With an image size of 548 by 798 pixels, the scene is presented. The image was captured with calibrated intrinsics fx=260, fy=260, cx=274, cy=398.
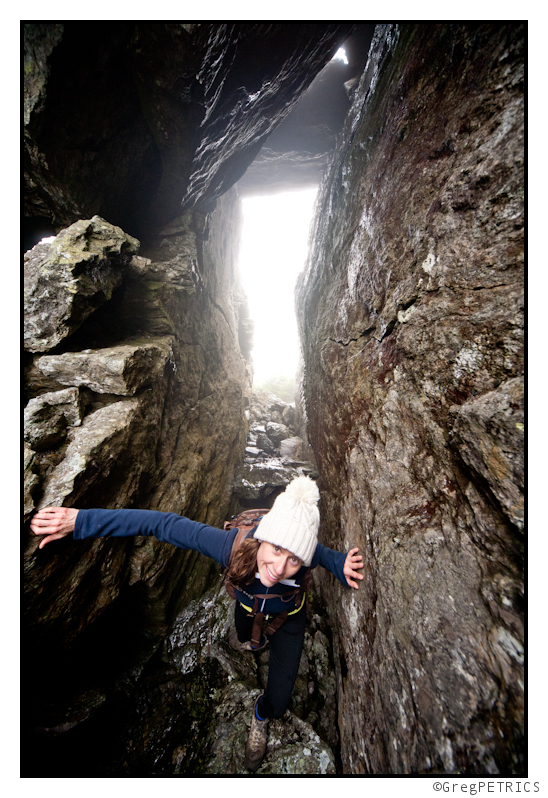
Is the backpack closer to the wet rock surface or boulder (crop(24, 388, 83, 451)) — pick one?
the wet rock surface

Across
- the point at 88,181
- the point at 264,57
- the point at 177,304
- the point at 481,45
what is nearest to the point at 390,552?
the point at 481,45

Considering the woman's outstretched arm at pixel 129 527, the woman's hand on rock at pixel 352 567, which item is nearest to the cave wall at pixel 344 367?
the woman's hand on rock at pixel 352 567

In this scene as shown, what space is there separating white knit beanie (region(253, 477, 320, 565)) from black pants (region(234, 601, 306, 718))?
5.69 feet

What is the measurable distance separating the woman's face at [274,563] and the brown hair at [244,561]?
8 cm

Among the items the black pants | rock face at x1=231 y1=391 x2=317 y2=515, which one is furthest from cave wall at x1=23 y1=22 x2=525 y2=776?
rock face at x1=231 y1=391 x2=317 y2=515

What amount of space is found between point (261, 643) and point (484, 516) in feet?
16.0

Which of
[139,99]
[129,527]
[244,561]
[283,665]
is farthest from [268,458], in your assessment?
[139,99]

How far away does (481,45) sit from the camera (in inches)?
114

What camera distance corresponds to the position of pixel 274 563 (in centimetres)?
335

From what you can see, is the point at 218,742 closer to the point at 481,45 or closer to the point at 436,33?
the point at 481,45

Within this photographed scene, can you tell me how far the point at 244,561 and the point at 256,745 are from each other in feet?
10.6

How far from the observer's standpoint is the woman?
127 inches

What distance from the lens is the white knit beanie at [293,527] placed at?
3260 millimetres

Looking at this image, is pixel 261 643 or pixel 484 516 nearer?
pixel 484 516
